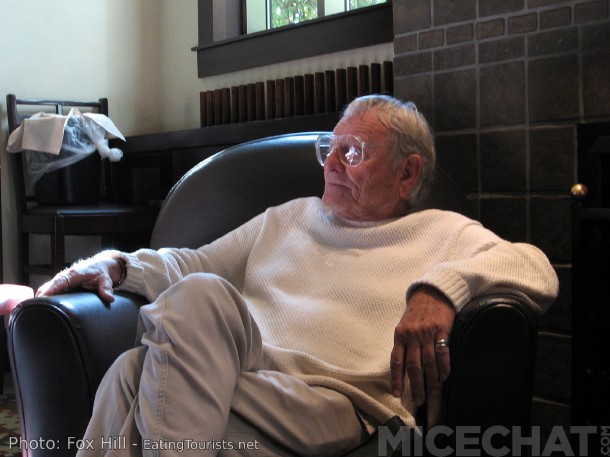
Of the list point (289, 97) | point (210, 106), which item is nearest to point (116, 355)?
point (289, 97)

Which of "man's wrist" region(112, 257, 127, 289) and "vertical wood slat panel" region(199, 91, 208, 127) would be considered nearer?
"man's wrist" region(112, 257, 127, 289)

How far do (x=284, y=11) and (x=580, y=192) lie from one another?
6.66 ft

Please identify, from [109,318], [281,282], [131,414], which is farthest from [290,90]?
[131,414]

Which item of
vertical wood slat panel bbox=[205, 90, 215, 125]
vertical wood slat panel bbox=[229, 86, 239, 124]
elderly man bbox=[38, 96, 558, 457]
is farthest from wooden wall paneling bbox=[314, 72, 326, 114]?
elderly man bbox=[38, 96, 558, 457]

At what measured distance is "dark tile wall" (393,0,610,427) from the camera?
1.75 meters

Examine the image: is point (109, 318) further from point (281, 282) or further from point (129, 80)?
point (129, 80)

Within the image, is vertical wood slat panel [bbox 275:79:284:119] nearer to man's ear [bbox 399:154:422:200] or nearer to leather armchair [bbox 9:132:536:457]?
leather armchair [bbox 9:132:536:457]

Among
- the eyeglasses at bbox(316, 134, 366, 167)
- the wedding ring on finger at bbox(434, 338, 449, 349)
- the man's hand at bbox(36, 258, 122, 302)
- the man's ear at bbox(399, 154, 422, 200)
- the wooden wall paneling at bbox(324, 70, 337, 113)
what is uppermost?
the wooden wall paneling at bbox(324, 70, 337, 113)

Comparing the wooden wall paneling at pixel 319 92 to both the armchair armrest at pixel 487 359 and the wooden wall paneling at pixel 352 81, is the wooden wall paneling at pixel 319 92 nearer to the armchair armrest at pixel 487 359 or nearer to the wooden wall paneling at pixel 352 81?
the wooden wall paneling at pixel 352 81

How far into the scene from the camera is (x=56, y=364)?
1285 mm

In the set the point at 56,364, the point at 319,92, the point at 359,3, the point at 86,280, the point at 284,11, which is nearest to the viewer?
the point at 56,364

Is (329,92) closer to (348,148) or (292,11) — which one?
(292,11)

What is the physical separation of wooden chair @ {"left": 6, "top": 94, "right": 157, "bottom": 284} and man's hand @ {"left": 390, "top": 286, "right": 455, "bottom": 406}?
6.72 feet

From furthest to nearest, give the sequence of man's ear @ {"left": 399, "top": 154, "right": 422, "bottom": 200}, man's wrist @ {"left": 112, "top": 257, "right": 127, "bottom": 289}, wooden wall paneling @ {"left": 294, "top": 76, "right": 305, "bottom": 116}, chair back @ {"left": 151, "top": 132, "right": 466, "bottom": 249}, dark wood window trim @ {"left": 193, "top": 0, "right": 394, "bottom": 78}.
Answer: wooden wall paneling @ {"left": 294, "top": 76, "right": 305, "bottom": 116} < dark wood window trim @ {"left": 193, "top": 0, "right": 394, "bottom": 78} < chair back @ {"left": 151, "top": 132, "right": 466, "bottom": 249} < man's ear @ {"left": 399, "top": 154, "right": 422, "bottom": 200} < man's wrist @ {"left": 112, "top": 257, "right": 127, "bottom": 289}
